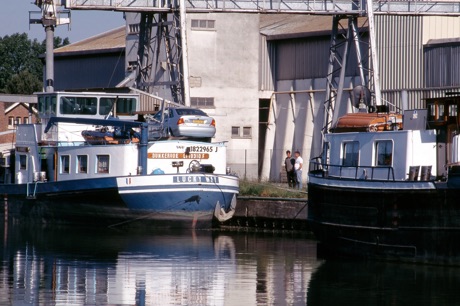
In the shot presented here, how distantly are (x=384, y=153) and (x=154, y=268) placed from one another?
643 centimetres

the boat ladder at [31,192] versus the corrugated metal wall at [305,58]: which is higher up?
the corrugated metal wall at [305,58]

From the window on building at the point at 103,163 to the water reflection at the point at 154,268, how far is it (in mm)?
2126

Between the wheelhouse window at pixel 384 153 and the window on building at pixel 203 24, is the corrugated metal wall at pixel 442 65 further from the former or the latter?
the wheelhouse window at pixel 384 153

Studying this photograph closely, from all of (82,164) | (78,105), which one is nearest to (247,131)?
(78,105)

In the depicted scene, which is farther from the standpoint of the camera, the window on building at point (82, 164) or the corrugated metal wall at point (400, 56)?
the corrugated metal wall at point (400, 56)

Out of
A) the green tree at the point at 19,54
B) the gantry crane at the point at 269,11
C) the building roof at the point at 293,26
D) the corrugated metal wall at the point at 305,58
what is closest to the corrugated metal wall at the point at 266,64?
the corrugated metal wall at the point at 305,58

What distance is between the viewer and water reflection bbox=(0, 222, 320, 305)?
2503 cm

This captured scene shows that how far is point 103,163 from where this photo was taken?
40.8 meters

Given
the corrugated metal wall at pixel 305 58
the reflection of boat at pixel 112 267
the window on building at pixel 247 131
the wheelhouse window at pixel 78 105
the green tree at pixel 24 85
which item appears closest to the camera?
the reflection of boat at pixel 112 267

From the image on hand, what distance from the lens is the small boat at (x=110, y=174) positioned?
3944 cm

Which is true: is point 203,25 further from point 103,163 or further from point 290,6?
point 103,163

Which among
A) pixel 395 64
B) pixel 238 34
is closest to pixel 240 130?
pixel 238 34

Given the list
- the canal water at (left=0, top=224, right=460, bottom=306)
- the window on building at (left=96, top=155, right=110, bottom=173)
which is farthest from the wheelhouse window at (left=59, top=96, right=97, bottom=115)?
the canal water at (left=0, top=224, right=460, bottom=306)

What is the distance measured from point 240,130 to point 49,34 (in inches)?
428
